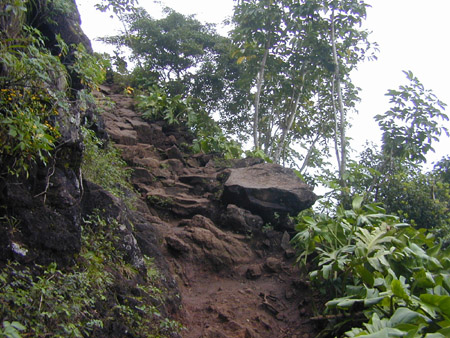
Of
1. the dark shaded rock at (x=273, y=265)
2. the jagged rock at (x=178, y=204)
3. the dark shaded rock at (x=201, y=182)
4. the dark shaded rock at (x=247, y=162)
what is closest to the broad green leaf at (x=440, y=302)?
the dark shaded rock at (x=273, y=265)

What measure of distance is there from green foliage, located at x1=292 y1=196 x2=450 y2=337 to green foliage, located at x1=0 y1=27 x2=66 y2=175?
3.43 meters

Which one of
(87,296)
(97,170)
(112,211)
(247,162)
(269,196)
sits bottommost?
(87,296)

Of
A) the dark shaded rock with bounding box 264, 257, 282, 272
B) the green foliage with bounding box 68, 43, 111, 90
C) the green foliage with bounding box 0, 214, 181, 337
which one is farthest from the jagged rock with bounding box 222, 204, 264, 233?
the green foliage with bounding box 68, 43, 111, 90

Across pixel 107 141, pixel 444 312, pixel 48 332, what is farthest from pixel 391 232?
pixel 107 141

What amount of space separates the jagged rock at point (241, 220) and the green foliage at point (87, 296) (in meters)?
2.94

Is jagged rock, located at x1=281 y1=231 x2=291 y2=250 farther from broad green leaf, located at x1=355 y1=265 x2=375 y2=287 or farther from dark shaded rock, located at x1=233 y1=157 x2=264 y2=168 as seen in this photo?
broad green leaf, located at x1=355 y1=265 x2=375 y2=287

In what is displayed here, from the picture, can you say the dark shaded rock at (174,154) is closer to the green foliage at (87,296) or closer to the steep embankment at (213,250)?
the steep embankment at (213,250)

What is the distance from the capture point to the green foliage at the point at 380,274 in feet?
12.7

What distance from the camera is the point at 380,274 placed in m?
4.93

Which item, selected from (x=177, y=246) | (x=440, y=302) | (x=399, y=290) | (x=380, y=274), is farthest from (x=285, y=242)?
(x=440, y=302)

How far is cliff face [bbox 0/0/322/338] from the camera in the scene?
4191 millimetres

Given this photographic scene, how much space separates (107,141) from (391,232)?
21.3 ft

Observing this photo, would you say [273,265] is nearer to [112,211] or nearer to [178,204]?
[178,204]

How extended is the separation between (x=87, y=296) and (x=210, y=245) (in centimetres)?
384
